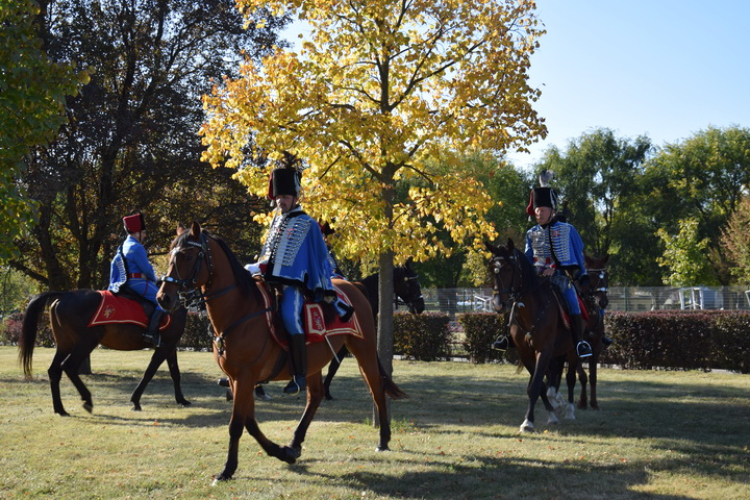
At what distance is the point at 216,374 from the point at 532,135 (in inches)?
445

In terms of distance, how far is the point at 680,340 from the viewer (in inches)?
719

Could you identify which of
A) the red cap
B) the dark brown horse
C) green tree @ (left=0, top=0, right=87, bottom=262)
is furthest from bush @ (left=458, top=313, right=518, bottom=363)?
green tree @ (left=0, top=0, right=87, bottom=262)

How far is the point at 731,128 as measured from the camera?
59.9 meters

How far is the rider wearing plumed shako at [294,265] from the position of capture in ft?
23.7

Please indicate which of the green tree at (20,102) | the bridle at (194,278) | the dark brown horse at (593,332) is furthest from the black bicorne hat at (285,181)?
the dark brown horse at (593,332)

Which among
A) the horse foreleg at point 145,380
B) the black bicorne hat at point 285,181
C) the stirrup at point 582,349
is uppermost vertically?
the black bicorne hat at point 285,181

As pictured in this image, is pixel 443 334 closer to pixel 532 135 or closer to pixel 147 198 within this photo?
pixel 147 198

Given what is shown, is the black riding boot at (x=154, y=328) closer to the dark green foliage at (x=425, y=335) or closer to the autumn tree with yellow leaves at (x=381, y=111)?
the autumn tree with yellow leaves at (x=381, y=111)

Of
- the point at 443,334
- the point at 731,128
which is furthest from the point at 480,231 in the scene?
the point at 731,128

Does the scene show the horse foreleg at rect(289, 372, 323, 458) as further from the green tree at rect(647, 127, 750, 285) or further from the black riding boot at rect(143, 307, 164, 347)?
the green tree at rect(647, 127, 750, 285)

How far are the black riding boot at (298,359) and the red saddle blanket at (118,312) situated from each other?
244 inches

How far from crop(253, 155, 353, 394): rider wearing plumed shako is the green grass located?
4.00 feet

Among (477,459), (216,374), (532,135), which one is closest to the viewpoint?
(477,459)

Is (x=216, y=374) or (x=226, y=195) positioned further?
(x=226, y=195)
